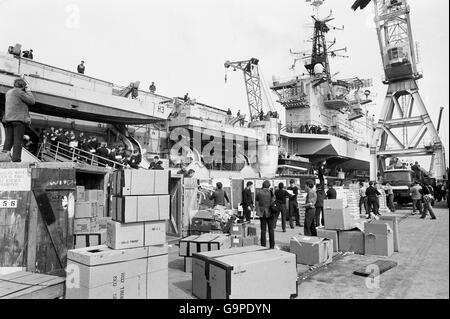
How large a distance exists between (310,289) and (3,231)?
5.52 meters

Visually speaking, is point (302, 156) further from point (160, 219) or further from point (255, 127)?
point (160, 219)

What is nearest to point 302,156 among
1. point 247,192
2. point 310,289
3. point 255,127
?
point 255,127

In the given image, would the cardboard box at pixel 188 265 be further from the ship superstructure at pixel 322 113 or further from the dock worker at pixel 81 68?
the ship superstructure at pixel 322 113

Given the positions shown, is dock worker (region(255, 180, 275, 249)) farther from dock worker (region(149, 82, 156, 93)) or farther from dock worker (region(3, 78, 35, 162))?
dock worker (region(149, 82, 156, 93))

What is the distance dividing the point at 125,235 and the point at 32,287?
1.39 metres

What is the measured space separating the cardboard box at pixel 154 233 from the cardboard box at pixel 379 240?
4.98 meters

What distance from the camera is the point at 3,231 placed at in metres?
5.70

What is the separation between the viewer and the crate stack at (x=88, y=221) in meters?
6.24

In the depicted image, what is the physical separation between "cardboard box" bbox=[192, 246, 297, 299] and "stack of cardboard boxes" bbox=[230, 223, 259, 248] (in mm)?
2347

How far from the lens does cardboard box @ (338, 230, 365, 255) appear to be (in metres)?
7.25

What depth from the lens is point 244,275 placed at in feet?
12.5

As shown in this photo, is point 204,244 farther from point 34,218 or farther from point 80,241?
point 34,218

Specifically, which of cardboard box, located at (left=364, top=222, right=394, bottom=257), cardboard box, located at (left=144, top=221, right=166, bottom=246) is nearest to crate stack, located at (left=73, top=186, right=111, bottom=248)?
cardboard box, located at (left=144, top=221, right=166, bottom=246)

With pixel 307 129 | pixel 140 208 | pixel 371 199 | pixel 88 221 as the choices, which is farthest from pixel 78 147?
pixel 307 129
